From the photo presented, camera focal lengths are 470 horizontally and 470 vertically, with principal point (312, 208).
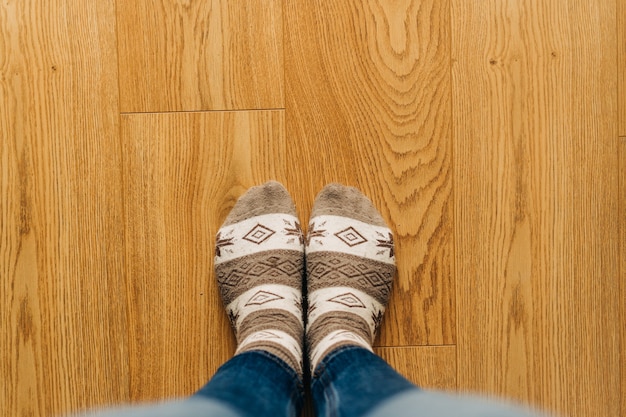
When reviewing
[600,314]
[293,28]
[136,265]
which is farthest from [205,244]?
[600,314]

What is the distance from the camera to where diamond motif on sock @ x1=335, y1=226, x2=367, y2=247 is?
0.71 metres

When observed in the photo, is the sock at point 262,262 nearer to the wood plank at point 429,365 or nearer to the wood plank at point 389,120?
the wood plank at point 389,120

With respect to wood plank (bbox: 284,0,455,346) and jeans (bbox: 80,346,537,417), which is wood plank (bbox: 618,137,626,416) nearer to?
wood plank (bbox: 284,0,455,346)

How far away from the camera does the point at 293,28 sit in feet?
2.21

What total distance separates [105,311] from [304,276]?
0.30 meters

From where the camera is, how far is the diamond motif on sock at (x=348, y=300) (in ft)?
2.25

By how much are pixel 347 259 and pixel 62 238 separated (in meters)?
0.42

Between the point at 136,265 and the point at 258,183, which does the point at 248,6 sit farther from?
the point at 136,265

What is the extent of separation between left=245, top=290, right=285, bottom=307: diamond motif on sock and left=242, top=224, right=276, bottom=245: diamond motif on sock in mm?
76

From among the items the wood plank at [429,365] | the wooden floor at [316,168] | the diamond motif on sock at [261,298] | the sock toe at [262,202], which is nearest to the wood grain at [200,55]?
the wooden floor at [316,168]

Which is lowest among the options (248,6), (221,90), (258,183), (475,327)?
(475,327)

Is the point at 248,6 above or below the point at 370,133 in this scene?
above

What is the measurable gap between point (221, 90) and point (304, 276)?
306 mm

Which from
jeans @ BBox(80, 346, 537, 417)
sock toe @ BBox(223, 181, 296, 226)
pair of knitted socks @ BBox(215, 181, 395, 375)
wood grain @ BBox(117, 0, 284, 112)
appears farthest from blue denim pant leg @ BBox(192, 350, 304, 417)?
wood grain @ BBox(117, 0, 284, 112)
